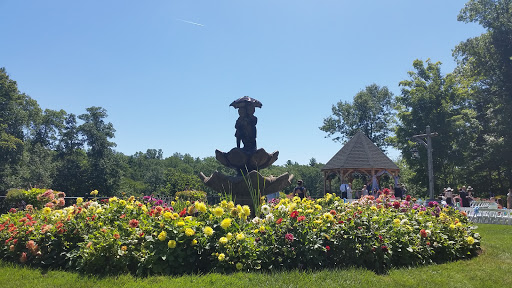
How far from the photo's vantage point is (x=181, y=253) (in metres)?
4.66

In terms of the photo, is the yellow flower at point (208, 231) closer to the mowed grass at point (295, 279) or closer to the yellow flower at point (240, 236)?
the yellow flower at point (240, 236)

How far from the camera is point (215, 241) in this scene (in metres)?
4.84

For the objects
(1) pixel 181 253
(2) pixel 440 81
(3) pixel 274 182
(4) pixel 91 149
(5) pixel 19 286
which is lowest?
(5) pixel 19 286

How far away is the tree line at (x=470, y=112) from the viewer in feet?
94.6

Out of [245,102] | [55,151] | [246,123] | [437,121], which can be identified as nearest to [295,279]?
[246,123]

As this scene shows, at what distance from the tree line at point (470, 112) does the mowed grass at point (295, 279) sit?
26027 millimetres

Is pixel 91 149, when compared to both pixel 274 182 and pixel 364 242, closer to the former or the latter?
pixel 274 182

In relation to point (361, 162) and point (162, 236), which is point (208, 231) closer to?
point (162, 236)

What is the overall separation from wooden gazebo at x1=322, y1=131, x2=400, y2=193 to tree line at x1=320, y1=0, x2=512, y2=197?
3.76m

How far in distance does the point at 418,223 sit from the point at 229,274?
3416 millimetres

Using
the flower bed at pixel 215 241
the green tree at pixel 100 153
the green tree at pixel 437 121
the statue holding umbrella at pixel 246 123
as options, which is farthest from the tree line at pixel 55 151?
the flower bed at pixel 215 241

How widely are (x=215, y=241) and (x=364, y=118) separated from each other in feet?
152

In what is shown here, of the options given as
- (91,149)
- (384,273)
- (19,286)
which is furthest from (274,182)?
(91,149)

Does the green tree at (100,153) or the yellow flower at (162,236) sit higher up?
the green tree at (100,153)
